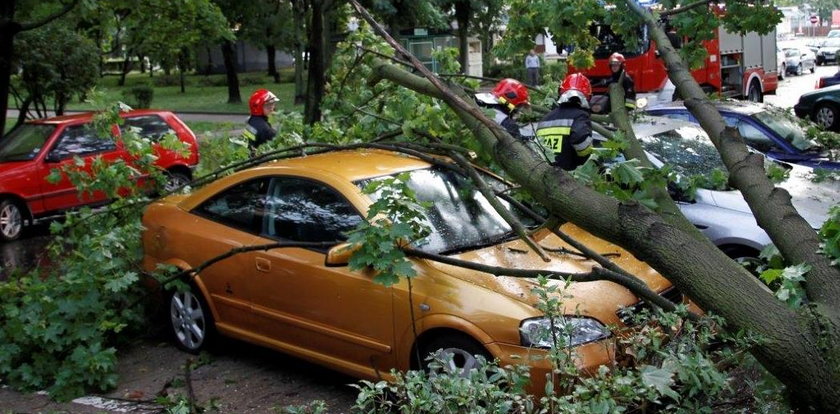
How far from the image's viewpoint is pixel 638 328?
4.11 m

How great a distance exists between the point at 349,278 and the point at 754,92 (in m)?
21.8

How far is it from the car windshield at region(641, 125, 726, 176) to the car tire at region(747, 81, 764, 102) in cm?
1706

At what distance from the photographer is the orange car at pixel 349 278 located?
5.04 meters

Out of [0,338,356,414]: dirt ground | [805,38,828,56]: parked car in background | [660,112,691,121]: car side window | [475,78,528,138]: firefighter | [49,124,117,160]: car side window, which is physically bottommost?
[0,338,356,414]: dirt ground

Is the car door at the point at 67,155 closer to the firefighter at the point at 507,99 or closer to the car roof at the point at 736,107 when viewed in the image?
the firefighter at the point at 507,99

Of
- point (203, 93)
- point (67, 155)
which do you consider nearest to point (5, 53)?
point (67, 155)

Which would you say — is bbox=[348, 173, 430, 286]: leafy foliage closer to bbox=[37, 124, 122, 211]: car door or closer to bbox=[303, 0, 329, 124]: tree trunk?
bbox=[37, 124, 122, 211]: car door

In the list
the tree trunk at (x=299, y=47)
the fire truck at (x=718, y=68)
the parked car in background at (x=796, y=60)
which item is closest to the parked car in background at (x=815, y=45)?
the parked car in background at (x=796, y=60)

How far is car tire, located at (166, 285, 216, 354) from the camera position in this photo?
6695mm

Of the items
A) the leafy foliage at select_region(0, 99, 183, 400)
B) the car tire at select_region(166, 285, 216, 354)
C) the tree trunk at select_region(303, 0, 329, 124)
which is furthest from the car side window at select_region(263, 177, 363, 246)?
the tree trunk at select_region(303, 0, 329, 124)

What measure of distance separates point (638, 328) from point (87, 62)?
15.8 m

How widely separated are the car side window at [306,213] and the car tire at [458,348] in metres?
0.86

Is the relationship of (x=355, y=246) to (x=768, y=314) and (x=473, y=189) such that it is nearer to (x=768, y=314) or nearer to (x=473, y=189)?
(x=473, y=189)

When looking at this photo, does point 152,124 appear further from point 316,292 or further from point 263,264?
point 316,292
